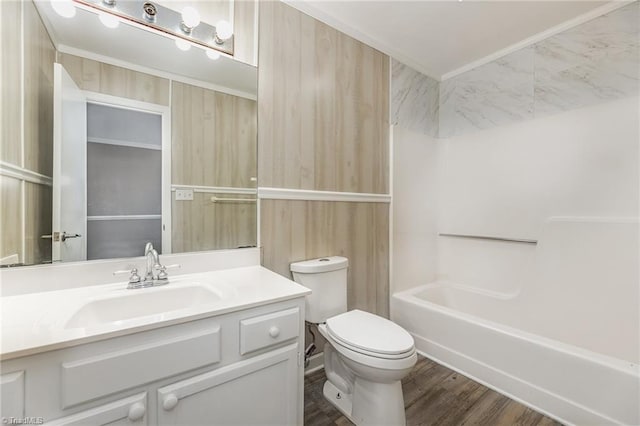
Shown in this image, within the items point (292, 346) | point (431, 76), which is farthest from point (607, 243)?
point (292, 346)

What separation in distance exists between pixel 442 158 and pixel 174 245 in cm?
240

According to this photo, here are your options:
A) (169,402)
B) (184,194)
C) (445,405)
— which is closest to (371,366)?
(445,405)

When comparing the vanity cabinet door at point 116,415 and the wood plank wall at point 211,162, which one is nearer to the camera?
the vanity cabinet door at point 116,415

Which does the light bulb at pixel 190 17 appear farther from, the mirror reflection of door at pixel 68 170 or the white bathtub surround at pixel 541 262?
the white bathtub surround at pixel 541 262

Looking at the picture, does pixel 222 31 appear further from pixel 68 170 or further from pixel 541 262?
pixel 541 262

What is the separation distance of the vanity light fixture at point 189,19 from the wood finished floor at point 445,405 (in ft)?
6.88

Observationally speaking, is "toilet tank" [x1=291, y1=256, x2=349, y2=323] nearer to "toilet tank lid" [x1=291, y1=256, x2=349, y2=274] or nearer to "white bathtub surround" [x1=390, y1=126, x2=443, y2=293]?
"toilet tank lid" [x1=291, y1=256, x2=349, y2=274]

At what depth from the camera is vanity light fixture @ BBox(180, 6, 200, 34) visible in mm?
1353

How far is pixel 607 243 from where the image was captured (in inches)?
67.5

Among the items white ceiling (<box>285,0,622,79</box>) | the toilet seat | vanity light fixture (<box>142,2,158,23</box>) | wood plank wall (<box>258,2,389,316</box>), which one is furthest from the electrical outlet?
white ceiling (<box>285,0,622,79</box>)

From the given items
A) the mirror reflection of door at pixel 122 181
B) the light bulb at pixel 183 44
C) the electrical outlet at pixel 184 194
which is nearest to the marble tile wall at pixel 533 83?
the light bulb at pixel 183 44

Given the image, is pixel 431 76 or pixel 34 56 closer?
pixel 34 56

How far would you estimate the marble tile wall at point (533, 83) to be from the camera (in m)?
1.72

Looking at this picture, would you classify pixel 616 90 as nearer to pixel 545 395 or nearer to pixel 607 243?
pixel 607 243
